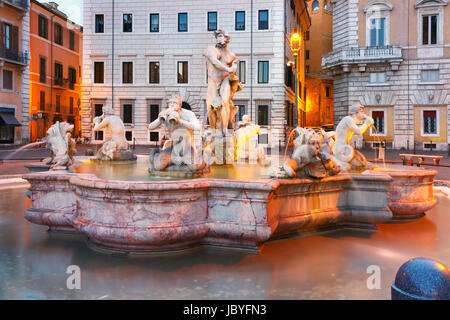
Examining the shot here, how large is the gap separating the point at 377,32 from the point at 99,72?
20750mm

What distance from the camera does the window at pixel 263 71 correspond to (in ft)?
101

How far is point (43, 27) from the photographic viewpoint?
33469 millimetres

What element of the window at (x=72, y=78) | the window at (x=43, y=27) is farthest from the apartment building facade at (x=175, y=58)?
the window at (x=72, y=78)

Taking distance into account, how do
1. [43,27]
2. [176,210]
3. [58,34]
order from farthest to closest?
[58,34] → [43,27] → [176,210]

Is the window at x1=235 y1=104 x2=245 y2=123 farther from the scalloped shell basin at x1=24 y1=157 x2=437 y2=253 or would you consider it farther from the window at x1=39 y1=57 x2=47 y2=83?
Result: the scalloped shell basin at x1=24 y1=157 x2=437 y2=253

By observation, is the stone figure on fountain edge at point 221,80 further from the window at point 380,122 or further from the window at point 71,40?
the window at point 71,40

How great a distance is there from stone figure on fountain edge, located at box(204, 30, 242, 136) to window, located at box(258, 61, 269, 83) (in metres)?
23.1

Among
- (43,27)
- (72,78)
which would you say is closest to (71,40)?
(72,78)

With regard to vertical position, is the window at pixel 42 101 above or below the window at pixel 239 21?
below

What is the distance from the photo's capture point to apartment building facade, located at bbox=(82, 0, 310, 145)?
30562mm

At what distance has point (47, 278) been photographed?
3971mm

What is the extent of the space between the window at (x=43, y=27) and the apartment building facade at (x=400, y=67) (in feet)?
75.6

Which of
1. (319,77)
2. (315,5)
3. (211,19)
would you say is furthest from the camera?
(315,5)

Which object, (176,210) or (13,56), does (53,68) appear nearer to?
(13,56)
